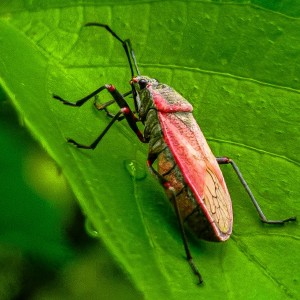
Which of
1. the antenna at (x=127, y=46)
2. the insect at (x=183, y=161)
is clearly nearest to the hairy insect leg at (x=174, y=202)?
the insect at (x=183, y=161)

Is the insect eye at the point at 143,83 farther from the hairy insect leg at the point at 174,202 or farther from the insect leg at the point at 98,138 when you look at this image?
the hairy insect leg at the point at 174,202

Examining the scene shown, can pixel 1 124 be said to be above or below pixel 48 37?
below

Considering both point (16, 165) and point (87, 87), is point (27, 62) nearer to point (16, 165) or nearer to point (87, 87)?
point (87, 87)

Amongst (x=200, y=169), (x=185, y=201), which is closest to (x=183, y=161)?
(x=200, y=169)

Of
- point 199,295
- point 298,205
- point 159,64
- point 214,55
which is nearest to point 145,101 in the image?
point 159,64

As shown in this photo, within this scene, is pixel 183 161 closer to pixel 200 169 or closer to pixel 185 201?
pixel 200 169

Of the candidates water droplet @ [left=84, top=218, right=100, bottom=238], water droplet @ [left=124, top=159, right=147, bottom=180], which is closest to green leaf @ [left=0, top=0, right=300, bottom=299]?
water droplet @ [left=124, top=159, right=147, bottom=180]

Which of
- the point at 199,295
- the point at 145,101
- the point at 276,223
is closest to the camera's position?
the point at 199,295
